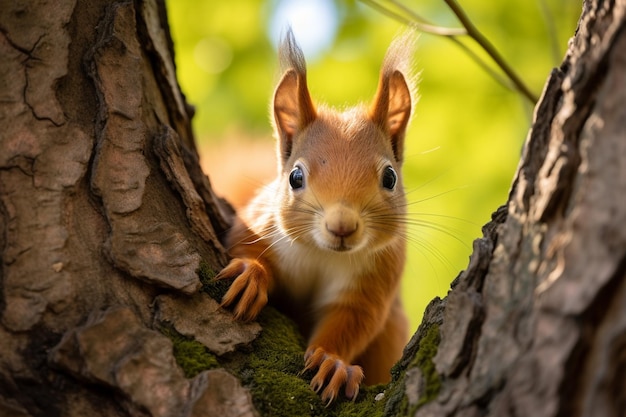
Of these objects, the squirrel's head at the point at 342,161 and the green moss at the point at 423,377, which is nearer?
the green moss at the point at 423,377

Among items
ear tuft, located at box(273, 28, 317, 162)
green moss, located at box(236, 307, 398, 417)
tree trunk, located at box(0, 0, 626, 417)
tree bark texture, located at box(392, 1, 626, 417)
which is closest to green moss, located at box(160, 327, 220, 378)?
tree trunk, located at box(0, 0, 626, 417)

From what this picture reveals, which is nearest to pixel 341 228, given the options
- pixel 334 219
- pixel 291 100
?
pixel 334 219

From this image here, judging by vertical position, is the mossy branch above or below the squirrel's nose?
above

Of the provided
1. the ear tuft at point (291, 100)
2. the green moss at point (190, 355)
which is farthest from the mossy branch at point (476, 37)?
the green moss at point (190, 355)

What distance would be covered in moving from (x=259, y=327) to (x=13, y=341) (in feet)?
2.87

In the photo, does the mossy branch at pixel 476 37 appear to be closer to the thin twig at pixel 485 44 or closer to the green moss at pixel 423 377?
the thin twig at pixel 485 44

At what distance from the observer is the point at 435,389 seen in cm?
188

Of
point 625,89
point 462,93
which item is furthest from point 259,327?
point 462,93

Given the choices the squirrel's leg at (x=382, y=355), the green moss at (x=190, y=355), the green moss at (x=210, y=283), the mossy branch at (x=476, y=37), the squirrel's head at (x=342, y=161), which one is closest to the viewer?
the green moss at (x=190, y=355)

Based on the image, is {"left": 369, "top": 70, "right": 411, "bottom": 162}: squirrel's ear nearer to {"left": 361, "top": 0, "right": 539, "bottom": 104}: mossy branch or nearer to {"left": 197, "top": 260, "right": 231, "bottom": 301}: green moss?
{"left": 361, "top": 0, "right": 539, "bottom": 104}: mossy branch

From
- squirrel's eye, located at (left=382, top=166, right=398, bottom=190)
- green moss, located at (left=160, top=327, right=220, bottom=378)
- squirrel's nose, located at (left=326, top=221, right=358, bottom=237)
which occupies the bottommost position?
green moss, located at (left=160, top=327, right=220, bottom=378)

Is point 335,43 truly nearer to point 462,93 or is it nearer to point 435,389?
point 462,93

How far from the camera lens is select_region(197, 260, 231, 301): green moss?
257 cm

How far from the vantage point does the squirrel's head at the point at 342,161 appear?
301 cm
